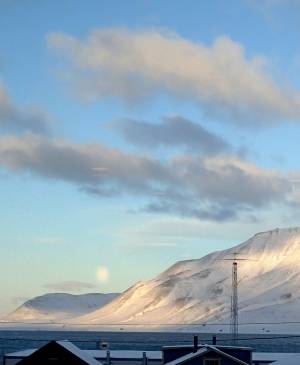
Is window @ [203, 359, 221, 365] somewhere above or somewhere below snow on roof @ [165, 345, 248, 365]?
below

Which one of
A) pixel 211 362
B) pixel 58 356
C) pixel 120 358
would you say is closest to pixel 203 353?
pixel 211 362

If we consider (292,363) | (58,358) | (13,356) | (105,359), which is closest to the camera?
(58,358)

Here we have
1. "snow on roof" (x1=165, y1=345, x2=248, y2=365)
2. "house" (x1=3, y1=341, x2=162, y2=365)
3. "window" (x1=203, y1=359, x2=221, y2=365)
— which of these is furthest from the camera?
"house" (x1=3, y1=341, x2=162, y2=365)

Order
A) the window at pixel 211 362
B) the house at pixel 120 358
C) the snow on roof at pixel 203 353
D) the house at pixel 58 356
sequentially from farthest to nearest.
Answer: the house at pixel 120 358, the window at pixel 211 362, the snow on roof at pixel 203 353, the house at pixel 58 356

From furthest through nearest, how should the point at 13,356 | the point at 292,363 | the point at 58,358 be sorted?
the point at 13,356 < the point at 292,363 < the point at 58,358

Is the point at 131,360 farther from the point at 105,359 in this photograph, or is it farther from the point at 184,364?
the point at 184,364

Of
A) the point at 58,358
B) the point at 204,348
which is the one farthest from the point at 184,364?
the point at 58,358

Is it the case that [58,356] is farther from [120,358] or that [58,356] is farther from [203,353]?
[120,358]

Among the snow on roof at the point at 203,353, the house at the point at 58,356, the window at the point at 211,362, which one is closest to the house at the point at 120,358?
the house at the point at 58,356

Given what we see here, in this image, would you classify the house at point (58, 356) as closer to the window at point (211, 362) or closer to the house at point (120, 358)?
the window at point (211, 362)

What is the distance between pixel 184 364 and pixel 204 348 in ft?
5.71

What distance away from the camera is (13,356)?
8750 cm

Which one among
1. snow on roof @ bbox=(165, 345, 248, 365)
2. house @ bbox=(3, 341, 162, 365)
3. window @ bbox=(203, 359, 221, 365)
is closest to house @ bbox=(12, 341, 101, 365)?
snow on roof @ bbox=(165, 345, 248, 365)

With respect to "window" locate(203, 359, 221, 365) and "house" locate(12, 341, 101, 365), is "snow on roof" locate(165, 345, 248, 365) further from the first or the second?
"house" locate(12, 341, 101, 365)
